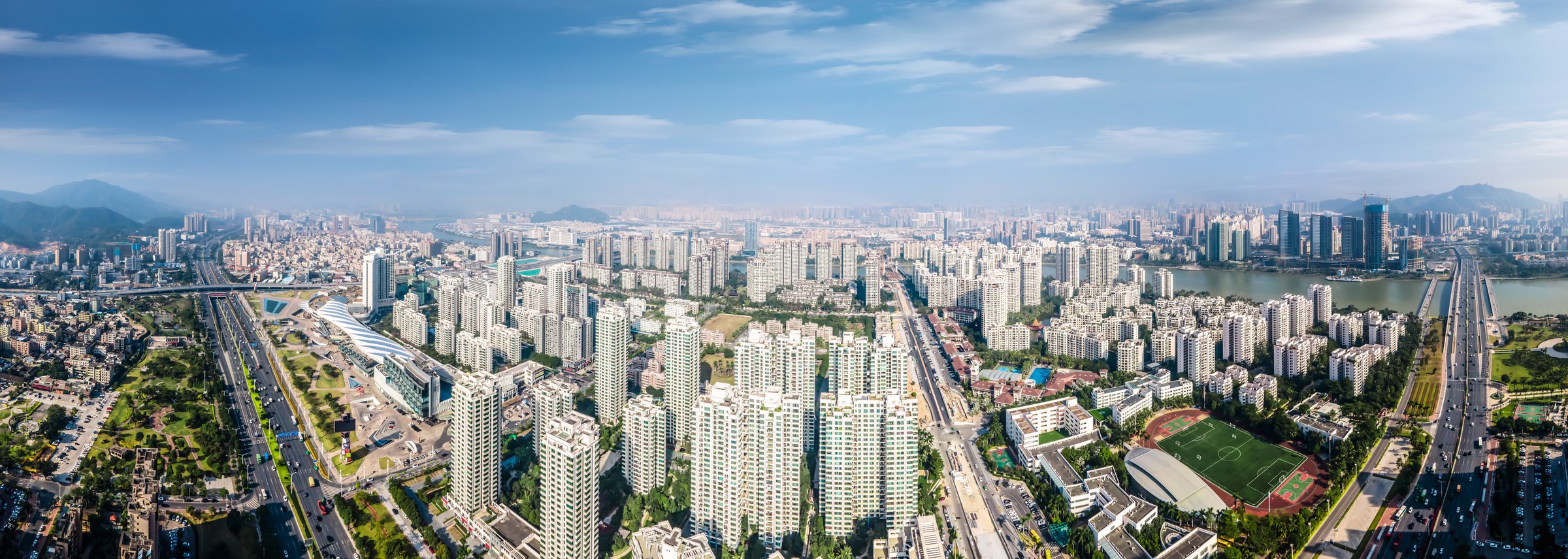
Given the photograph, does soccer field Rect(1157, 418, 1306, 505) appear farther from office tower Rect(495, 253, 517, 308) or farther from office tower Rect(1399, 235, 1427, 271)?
office tower Rect(1399, 235, 1427, 271)

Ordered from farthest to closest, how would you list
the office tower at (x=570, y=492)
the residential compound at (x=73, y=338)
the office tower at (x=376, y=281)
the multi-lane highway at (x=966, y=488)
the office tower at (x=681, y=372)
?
the office tower at (x=376, y=281)
the residential compound at (x=73, y=338)
the office tower at (x=681, y=372)
the multi-lane highway at (x=966, y=488)
the office tower at (x=570, y=492)

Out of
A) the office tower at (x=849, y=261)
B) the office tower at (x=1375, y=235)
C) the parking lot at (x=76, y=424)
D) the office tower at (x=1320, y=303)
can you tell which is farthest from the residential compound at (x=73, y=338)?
the office tower at (x=1375, y=235)

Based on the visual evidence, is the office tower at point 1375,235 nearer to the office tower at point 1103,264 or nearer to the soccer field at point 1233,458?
the office tower at point 1103,264

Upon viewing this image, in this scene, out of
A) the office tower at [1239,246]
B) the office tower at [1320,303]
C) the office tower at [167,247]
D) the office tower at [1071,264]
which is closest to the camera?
the office tower at [1320,303]

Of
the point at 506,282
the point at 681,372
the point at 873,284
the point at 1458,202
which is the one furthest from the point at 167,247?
the point at 1458,202

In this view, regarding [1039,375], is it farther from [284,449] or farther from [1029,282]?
[284,449]

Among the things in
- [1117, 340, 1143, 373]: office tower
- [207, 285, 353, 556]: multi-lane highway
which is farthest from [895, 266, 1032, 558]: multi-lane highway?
[207, 285, 353, 556]: multi-lane highway
